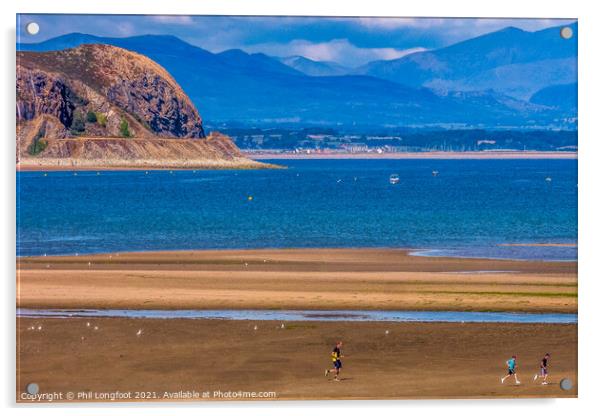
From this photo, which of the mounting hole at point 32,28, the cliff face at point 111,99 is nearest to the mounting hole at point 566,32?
the mounting hole at point 32,28

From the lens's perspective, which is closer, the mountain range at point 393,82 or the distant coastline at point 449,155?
the mountain range at point 393,82

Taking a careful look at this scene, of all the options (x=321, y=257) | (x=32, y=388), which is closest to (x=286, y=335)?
(x=32, y=388)

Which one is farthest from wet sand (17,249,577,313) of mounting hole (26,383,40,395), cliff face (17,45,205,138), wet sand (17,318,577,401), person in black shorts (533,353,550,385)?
cliff face (17,45,205,138)

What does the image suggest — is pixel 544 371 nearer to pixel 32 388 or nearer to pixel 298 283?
pixel 32 388

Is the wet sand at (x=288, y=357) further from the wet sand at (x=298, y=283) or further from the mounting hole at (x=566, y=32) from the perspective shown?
the mounting hole at (x=566, y=32)

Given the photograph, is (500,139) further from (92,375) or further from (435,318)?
(92,375)

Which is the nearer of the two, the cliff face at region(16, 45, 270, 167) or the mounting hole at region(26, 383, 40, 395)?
the mounting hole at region(26, 383, 40, 395)

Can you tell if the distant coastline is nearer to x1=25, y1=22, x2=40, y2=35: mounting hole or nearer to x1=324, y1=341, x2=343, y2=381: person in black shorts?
x1=324, y1=341, x2=343, y2=381: person in black shorts
